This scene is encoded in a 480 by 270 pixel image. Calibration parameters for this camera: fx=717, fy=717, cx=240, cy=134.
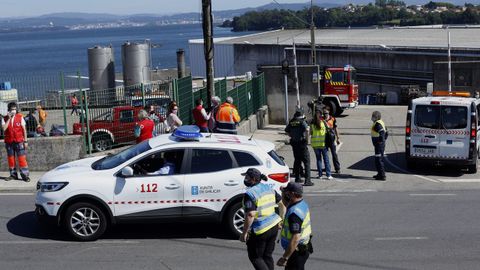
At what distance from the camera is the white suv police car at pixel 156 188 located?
11.0m

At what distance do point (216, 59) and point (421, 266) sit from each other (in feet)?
220

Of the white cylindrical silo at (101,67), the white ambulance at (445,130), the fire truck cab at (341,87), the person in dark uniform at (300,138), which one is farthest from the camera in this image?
the white cylindrical silo at (101,67)

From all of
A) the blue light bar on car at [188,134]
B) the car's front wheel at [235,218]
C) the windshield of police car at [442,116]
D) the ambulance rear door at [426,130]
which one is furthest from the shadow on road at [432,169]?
the blue light bar on car at [188,134]

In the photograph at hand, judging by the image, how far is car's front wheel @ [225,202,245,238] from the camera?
11234mm

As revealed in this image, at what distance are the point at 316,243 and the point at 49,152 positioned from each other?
8738 mm

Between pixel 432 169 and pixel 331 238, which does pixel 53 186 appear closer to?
pixel 331 238

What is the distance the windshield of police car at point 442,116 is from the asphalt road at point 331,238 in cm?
211

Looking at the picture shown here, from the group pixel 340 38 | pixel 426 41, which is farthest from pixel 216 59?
pixel 426 41

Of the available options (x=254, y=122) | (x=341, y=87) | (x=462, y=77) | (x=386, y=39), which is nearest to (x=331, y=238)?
(x=254, y=122)

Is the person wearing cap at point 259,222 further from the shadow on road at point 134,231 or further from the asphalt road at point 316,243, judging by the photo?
the shadow on road at point 134,231

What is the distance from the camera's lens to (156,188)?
36.3 ft

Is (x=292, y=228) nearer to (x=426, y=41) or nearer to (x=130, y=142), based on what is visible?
(x=130, y=142)

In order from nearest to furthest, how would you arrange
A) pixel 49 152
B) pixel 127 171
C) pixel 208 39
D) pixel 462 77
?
pixel 127 171
pixel 49 152
pixel 208 39
pixel 462 77

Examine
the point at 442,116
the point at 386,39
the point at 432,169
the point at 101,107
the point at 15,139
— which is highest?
the point at 386,39
